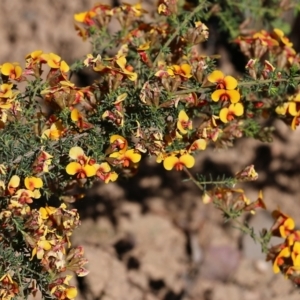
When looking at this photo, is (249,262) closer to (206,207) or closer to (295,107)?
(206,207)

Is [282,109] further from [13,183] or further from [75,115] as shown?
[13,183]

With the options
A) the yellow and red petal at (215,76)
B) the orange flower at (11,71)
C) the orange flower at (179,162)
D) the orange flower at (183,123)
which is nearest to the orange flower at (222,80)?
the yellow and red petal at (215,76)

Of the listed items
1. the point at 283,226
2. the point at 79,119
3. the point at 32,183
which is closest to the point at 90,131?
the point at 79,119

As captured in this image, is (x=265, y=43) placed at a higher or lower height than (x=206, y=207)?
higher

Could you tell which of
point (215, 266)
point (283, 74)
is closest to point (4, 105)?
point (283, 74)

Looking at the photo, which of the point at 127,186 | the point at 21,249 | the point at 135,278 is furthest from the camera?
the point at 127,186

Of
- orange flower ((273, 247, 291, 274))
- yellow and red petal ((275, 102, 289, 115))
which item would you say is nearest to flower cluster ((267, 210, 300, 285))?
orange flower ((273, 247, 291, 274))
